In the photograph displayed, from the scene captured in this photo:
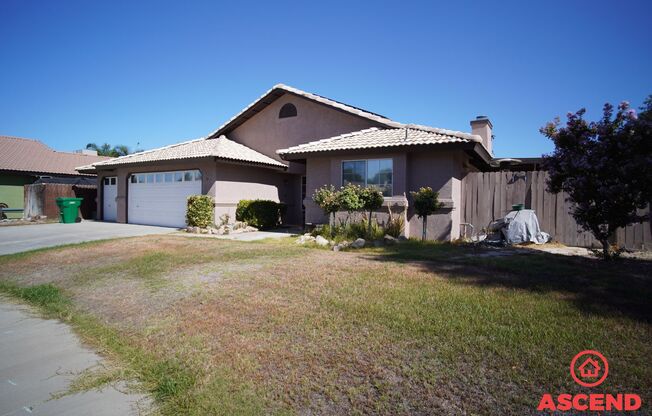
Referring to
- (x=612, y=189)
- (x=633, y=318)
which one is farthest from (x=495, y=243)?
(x=633, y=318)

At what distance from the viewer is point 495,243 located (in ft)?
35.3

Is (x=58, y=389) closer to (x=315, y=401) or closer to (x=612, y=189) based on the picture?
(x=315, y=401)

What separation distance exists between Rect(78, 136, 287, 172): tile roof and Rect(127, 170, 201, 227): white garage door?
2.90 feet

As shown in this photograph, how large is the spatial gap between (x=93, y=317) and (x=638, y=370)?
6.43 meters

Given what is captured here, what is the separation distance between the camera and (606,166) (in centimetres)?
734

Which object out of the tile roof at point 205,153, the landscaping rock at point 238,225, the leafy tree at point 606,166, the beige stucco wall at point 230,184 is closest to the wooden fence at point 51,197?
the beige stucco wall at point 230,184

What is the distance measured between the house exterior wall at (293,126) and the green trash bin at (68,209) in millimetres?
9116

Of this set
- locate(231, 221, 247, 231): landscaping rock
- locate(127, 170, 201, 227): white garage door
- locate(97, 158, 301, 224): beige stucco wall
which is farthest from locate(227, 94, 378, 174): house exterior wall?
locate(231, 221, 247, 231): landscaping rock

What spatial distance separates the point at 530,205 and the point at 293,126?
1109cm

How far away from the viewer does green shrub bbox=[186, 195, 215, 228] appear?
50.8ft

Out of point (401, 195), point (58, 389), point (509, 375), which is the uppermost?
point (401, 195)

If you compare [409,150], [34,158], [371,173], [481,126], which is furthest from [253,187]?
[34,158]

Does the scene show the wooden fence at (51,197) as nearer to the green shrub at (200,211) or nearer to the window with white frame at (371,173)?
the green shrub at (200,211)

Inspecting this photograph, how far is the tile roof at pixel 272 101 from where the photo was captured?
15.6m
